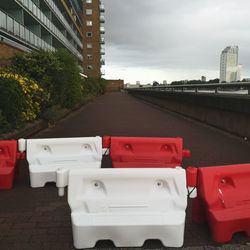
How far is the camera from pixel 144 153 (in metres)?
5.05

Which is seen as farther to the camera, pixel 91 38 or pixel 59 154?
pixel 91 38

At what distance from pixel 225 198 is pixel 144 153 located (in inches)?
81.3

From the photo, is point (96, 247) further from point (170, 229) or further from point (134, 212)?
point (170, 229)

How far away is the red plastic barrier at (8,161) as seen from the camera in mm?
4391

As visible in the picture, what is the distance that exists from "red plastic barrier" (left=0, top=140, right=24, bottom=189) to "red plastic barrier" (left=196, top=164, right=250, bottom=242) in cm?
287

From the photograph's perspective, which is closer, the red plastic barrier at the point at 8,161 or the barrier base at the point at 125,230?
the barrier base at the point at 125,230

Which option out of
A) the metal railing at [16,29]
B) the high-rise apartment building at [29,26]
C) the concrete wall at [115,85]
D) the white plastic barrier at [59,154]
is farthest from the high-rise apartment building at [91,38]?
the white plastic barrier at [59,154]

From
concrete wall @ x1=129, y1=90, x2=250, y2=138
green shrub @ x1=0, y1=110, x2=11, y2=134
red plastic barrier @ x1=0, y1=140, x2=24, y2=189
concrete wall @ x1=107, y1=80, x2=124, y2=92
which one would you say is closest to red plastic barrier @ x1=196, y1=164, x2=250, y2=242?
red plastic barrier @ x1=0, y1=140, x2=24, y2=189

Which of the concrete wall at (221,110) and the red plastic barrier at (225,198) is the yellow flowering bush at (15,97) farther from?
the concrete wall at (221,110)

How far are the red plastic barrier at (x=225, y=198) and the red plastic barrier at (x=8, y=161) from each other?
9.43 ft

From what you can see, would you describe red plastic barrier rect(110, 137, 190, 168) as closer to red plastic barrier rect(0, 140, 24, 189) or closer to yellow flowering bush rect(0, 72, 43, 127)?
red plastic barrier rect(0, 140, 24, 189)

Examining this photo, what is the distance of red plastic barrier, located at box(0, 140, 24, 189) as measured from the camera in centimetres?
439

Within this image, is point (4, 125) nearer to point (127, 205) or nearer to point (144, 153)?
point (144, 153)

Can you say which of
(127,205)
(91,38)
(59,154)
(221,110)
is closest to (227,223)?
(127,205)
